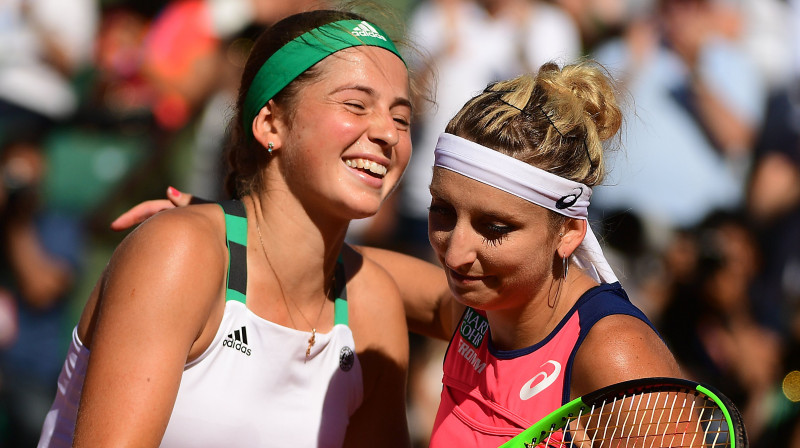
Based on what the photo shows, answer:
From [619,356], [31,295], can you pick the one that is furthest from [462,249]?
[31,295]

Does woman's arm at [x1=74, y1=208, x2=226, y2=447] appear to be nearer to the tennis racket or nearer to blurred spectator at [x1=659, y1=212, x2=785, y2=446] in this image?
the tennis racket

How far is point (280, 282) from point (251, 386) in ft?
1.19

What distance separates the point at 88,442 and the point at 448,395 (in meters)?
1.04

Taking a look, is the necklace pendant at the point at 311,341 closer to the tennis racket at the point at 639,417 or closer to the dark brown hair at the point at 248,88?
the dark brown hair at the point at 248,88

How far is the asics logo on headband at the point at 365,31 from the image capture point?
285cm

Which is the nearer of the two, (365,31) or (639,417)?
(639,417)

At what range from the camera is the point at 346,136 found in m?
2.68

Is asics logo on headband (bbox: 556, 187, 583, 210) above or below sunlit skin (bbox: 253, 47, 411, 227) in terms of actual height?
above

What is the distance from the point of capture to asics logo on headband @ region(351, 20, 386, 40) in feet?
9.35

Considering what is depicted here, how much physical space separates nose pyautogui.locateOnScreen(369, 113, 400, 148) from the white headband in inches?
15.8

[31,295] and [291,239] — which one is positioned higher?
[291,239]

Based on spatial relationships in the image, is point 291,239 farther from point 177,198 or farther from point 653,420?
point 653,420

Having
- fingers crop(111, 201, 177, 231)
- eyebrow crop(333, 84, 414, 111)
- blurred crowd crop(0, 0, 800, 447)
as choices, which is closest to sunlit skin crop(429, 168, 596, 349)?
eyebrow crop(333, 84, 414, 111)

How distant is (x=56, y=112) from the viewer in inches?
224
